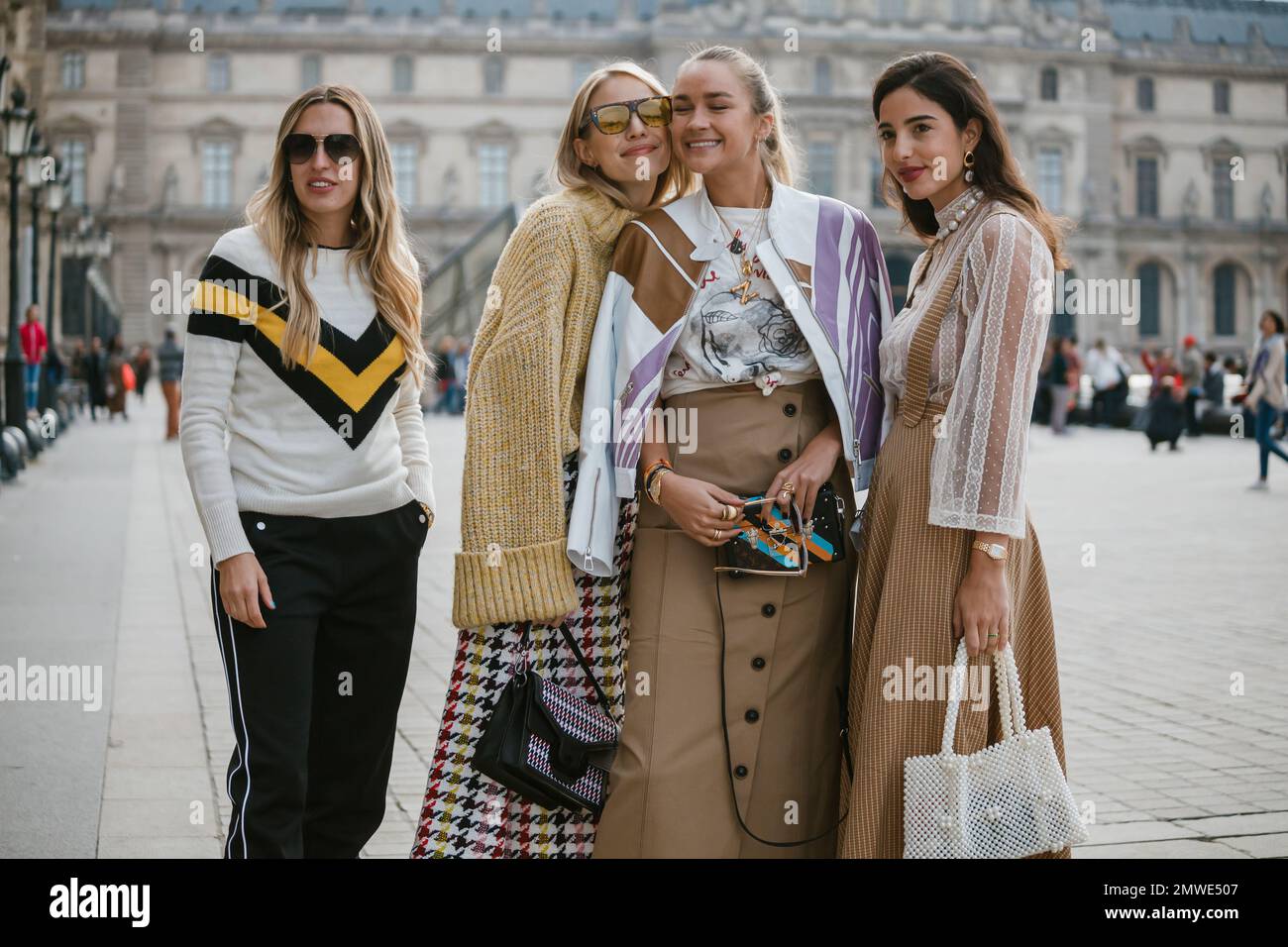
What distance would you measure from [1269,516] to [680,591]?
9697 mm

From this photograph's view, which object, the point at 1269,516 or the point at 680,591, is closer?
the point at 680,591

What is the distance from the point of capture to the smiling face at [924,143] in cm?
286

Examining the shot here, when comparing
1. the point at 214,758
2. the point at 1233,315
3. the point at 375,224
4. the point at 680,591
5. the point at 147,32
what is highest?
the point at 147,32

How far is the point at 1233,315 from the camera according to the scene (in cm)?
6681

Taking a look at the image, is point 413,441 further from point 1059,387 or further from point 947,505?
point 1059,387

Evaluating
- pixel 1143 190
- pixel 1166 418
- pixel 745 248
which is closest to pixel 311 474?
pixel 745 248

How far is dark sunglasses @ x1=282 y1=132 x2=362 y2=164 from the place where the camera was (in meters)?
2.85

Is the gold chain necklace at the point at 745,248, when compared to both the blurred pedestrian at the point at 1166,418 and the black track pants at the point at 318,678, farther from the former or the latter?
the blurred pedestrian at the point at 1166,418

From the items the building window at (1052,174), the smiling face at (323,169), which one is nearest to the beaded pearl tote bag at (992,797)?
the smiling face at (323,169)

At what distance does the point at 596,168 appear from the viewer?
306 centimetres

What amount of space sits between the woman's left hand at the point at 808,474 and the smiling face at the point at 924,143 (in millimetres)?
544

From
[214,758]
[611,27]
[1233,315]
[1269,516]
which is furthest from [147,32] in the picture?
[214,758]

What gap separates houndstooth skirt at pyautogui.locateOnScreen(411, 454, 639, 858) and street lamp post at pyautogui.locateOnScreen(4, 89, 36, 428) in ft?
41.8
